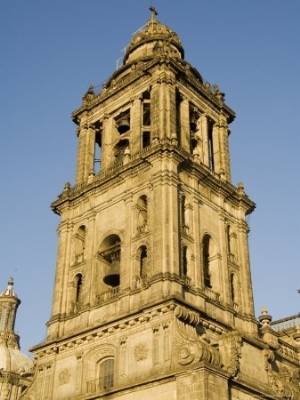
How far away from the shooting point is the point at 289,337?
144 feet

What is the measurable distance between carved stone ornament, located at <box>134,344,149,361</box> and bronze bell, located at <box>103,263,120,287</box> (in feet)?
17.9

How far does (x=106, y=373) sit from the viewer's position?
1272 inches

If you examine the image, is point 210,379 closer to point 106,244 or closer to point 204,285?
point 204,285

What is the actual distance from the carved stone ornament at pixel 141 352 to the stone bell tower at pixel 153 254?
2.0 inches

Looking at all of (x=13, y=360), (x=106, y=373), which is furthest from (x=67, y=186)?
(x=13, y=360)

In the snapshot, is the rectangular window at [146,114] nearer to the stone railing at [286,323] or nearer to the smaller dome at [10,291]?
the stone railing at [286,323]

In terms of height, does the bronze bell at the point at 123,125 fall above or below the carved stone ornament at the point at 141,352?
above

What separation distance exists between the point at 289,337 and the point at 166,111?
1706 centimetres

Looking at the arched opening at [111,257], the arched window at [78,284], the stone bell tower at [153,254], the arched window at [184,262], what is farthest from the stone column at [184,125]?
the arched window at [78,284]

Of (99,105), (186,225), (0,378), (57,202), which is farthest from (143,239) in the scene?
(0,378)

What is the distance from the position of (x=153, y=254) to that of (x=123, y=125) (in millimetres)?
12450

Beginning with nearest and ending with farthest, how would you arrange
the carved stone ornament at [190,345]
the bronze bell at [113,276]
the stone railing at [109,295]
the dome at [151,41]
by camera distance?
the carved stone ornament at [190,345], the stone railing at [109,295], the bronze bell at [113,276], the dome at [151,41]

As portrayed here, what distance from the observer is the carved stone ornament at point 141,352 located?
30.7 metres

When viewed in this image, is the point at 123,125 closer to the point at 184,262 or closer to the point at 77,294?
the point at 77,294
